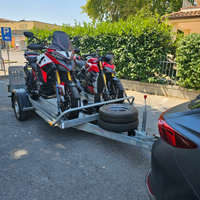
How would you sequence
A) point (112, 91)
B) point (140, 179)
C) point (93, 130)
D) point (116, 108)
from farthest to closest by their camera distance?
point (112, 91)
point (116, 108)
point (93, 130)
point (140, 179)

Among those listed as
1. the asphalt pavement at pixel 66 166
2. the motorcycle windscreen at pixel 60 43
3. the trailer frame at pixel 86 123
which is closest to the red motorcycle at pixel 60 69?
the motorcycle windscreen at pixel 60 43

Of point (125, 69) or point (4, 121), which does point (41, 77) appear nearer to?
point (4, 121)

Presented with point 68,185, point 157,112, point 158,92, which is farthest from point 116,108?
point 158,92

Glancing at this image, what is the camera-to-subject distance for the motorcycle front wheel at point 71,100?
3.52 metres

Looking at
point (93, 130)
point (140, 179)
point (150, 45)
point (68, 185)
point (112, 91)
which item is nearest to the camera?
point (68, 185)

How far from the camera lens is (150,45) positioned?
7289 millimetres

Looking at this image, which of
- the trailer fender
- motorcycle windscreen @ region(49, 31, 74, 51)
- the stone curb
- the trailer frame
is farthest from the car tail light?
the stone curb

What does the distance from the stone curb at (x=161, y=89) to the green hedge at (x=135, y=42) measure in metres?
0.26

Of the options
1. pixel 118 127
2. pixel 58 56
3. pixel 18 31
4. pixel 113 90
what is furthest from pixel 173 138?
pixel 18 31

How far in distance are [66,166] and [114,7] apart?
25241mm

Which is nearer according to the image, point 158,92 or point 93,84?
point 93,84

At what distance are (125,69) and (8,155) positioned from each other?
6.17m

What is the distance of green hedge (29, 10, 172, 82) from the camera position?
725cm

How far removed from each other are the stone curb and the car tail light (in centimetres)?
574
